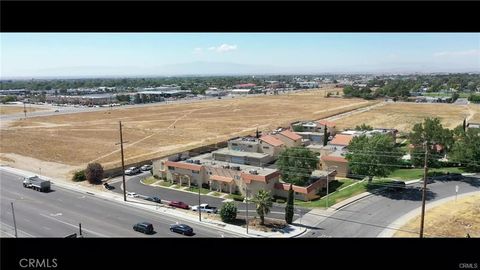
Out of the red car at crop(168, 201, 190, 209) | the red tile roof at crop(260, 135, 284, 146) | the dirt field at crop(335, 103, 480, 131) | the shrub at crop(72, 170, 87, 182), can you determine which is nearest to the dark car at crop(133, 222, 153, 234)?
the red car at crop(168, 201, 190, 209)

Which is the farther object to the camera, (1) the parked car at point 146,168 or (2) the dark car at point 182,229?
(1) the parked car at point 146,168

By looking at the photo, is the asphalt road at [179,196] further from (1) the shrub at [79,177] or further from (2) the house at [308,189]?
(1) the shrub at [79,177]

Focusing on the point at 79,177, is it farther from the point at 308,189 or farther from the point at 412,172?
the point at 412,172

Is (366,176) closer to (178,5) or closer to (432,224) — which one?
(432,224)

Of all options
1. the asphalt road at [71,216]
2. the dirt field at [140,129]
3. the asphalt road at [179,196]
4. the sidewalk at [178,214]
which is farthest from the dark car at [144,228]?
the dirt field at [140,129]

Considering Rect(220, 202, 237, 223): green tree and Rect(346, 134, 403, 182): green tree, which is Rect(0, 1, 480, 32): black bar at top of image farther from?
Rect(346, 134, 403, 182): green tree
